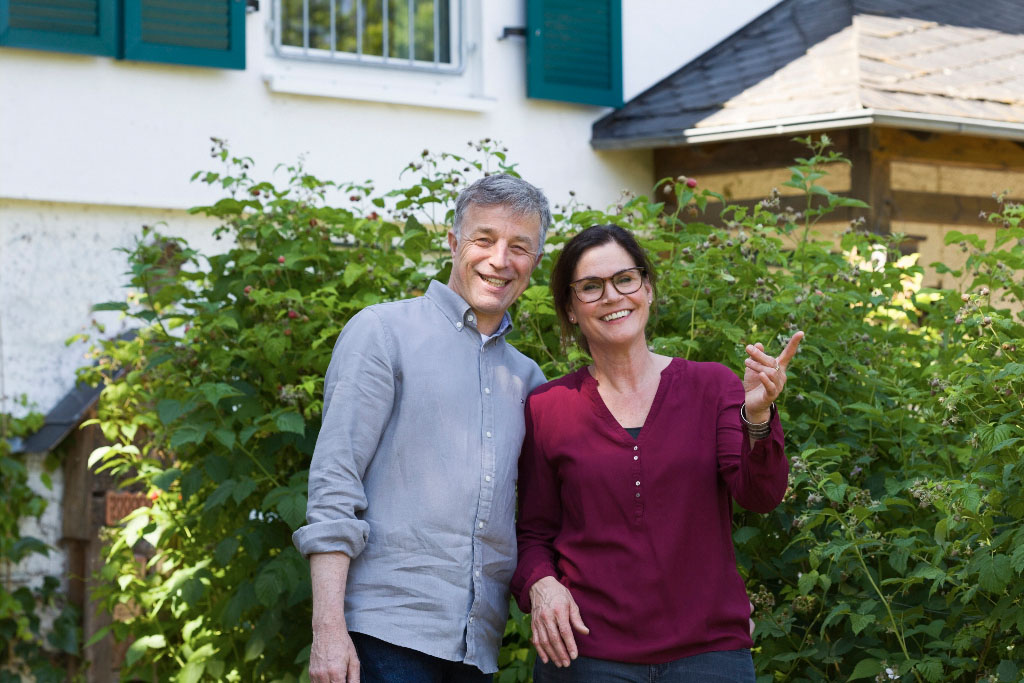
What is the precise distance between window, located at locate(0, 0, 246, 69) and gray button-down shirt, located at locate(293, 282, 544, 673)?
3.79 m

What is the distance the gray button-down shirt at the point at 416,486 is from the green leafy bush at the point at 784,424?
81cm

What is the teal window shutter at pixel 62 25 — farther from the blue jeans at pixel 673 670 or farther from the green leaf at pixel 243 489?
the blue jeans at pixel 673 670

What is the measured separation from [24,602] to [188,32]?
2.74 meters

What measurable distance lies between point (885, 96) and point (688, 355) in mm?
3618

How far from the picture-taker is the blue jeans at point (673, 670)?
8.04 feet

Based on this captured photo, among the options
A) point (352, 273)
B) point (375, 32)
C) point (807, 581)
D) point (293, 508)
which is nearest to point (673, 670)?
point (807, 581)

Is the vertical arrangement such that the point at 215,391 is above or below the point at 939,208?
below

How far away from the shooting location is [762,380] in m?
2.37

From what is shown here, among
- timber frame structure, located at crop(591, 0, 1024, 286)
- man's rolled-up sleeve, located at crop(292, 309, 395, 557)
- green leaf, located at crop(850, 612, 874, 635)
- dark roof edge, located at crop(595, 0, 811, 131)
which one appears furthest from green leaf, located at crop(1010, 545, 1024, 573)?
dark roof edge, located at crop(595, 0, 811, 131)

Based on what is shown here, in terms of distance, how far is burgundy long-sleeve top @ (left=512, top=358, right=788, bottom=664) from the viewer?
97.1 inches

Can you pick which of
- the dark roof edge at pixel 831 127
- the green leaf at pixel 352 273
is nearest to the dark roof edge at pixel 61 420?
the green leaf at pixel 352 273

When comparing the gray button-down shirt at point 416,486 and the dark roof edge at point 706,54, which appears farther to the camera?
the dark roof edge at point 706,54

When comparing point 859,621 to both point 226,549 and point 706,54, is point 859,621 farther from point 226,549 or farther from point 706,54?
point 706,54

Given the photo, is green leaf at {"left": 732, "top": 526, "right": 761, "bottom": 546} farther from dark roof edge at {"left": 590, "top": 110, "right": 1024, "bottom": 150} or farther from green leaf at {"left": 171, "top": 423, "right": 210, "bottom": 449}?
dark roof edge at {"left": 590, "top": 110, "right": 1024, "bottom": 150}
